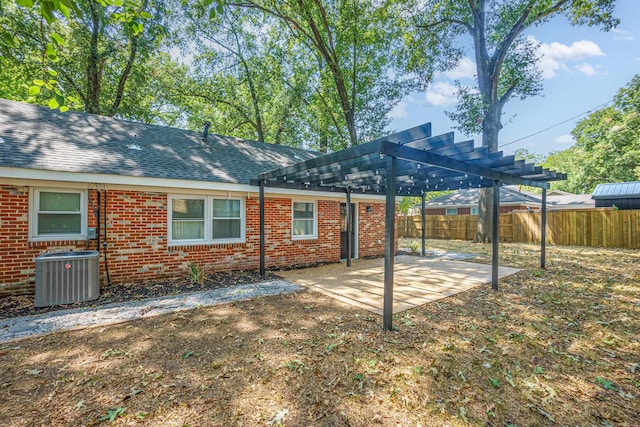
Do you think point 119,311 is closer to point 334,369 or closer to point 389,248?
point 334,369

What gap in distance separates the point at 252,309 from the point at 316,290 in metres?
1.66

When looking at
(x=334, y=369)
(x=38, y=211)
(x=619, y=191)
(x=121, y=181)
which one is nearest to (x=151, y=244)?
(x=121, y=181)

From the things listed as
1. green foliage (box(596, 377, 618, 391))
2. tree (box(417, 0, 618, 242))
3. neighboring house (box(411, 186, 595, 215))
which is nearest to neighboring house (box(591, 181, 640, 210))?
neighboring house (box(411, 186, 595, 215))

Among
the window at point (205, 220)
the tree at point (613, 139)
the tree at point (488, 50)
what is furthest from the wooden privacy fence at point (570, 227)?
the window at point (205, 220)

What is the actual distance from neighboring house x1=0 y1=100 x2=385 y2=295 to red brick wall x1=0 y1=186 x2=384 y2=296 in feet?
0.07

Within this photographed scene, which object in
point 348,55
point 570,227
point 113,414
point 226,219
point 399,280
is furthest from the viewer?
point 348,55

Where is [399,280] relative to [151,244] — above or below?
below

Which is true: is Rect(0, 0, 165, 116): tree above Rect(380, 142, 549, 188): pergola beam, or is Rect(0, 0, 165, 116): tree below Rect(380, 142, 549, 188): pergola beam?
above

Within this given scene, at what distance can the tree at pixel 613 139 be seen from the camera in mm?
18781

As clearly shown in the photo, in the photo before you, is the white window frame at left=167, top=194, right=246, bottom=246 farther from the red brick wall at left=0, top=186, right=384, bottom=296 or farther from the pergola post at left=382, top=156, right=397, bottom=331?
the pergola post at left=382, top=156, right=397, bottom=331

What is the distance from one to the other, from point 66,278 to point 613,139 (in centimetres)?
3059

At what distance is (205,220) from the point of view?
736cm

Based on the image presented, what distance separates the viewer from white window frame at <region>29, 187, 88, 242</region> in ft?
18.0

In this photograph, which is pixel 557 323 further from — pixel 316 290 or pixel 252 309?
pixel 252 309
